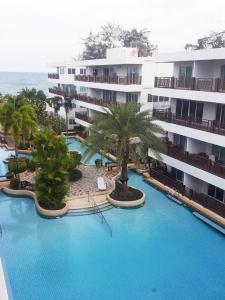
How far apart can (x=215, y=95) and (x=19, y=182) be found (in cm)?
1567

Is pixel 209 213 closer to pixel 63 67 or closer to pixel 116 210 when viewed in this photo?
pixel 116 210

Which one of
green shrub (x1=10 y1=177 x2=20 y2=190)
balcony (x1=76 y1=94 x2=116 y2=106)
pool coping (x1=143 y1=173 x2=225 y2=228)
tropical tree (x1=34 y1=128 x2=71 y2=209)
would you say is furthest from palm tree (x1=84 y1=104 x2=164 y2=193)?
balcony (x1=76 y1=94 x2=116 y2=106)

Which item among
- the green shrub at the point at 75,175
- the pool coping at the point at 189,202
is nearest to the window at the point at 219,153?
the pool coping at the point at 189,202

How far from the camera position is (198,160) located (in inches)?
807

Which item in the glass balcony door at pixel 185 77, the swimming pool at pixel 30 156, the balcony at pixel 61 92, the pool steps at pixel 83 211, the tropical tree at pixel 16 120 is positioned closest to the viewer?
the pool steps at pixel 83 211

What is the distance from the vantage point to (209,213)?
1969cm

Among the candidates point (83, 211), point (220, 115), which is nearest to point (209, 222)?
point (220, 115)

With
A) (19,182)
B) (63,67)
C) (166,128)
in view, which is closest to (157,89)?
(166,128)

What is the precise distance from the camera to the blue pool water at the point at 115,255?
13.4 meters

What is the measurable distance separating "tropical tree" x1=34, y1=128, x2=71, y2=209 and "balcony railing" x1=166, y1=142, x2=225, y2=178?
8.17 metres

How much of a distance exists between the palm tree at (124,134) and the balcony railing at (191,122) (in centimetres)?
192

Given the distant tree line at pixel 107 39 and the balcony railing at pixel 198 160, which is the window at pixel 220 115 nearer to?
the balcony railing at pixel 198 160

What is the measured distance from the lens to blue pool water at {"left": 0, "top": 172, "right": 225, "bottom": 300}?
528 inches

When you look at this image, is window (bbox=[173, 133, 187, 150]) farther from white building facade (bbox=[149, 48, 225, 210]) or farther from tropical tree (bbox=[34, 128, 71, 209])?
tropical tree (bbox=[34, 128, 71, 209])
